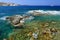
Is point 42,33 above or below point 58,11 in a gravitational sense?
below

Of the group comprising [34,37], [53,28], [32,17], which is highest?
[32,17]

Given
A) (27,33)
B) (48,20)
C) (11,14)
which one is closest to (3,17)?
(11,14)

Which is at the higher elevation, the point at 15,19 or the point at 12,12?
the point at 12,12

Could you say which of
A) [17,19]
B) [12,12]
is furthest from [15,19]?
[12,12]

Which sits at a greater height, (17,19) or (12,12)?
(12,12)

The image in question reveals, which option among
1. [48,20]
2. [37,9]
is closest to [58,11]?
[48,20]

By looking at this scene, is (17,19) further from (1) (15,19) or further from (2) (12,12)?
(2) (12,12)

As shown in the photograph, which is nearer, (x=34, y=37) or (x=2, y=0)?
(x=34, y=37)

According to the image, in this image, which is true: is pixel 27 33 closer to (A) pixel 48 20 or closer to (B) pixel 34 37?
(B) pixel 34 37

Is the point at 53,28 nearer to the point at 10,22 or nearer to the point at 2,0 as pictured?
the point at 10,22
